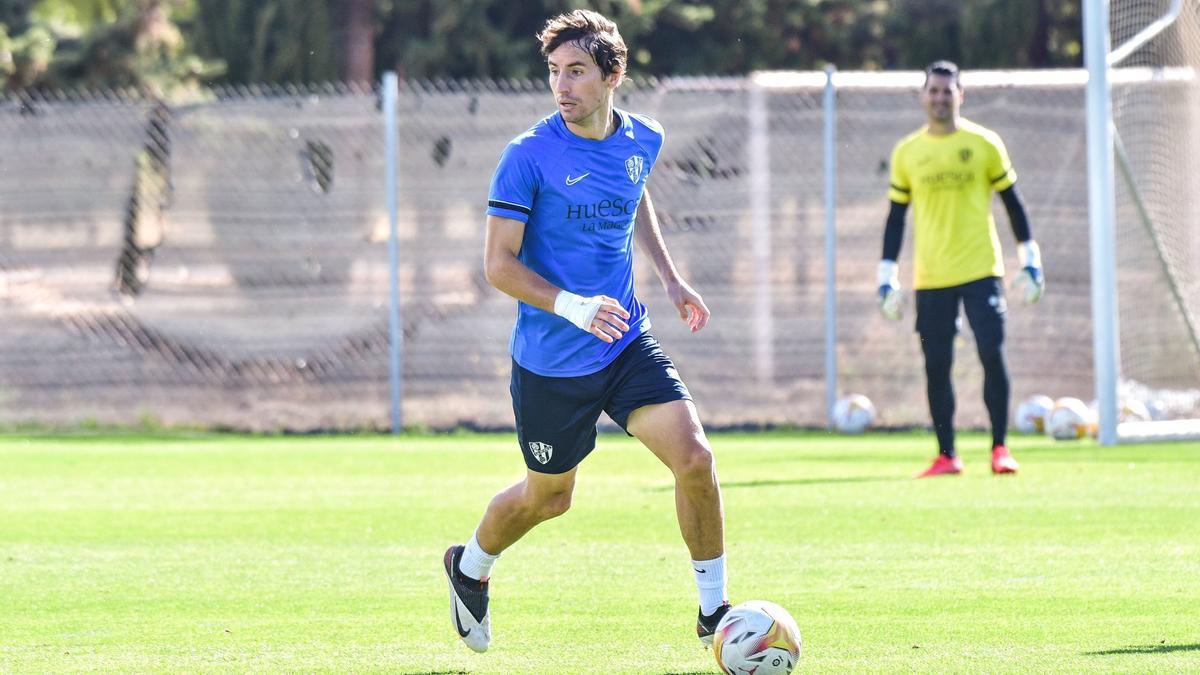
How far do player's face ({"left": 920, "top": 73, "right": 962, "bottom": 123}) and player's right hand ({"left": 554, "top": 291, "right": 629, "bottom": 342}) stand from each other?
5.90 meters

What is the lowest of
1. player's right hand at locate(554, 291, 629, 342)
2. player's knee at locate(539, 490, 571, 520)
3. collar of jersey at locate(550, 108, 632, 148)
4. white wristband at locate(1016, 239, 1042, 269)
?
player's knee at locate(539, 490, 571, 520)

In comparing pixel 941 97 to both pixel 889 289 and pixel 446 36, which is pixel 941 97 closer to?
pixel 889 289

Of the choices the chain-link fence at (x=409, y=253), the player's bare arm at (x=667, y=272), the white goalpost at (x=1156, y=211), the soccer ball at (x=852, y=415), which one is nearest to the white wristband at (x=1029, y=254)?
the white goalpost at (x=1156, y=211)

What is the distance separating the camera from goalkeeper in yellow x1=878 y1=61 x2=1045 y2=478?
37.0ft

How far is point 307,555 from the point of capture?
8.30 metres

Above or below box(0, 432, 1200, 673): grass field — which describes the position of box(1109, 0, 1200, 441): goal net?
above

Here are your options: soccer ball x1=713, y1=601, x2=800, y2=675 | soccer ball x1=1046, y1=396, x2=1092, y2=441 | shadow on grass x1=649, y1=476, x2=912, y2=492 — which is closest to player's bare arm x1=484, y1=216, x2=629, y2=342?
soccer ball x1=713, y1=601, x2=800, y2=675

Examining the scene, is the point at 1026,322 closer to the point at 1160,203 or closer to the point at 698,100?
the point at 1160,203

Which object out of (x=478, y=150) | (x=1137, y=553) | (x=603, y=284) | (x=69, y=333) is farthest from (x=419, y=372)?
(x=603, y=284)

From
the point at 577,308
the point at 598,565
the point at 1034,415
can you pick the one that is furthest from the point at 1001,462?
the point at 577,308

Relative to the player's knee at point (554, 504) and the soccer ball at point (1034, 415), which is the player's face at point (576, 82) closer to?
the player's knee at point (554, 504)

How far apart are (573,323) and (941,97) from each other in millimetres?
5929

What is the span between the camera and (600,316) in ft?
18.6

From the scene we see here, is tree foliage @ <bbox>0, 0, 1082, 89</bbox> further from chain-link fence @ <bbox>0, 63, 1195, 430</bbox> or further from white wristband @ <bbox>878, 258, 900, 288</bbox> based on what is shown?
white wristband @ <bbox>878, 258, 900, 288</bbox>
